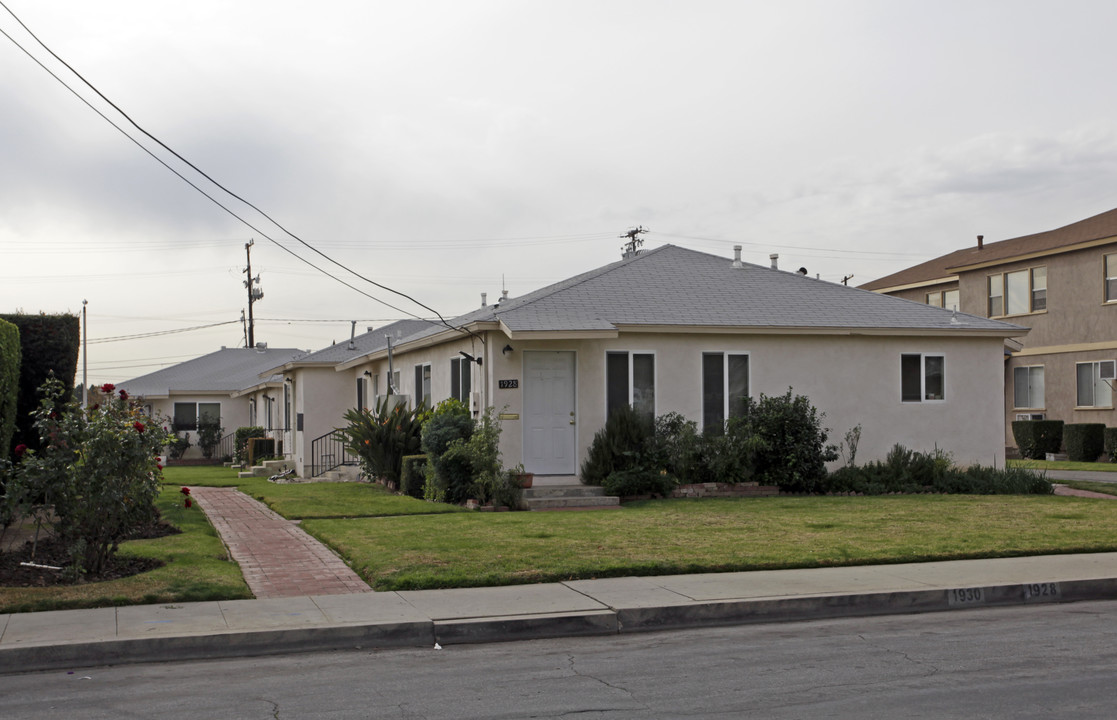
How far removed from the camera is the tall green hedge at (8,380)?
13.6 m

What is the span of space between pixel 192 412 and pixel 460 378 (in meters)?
27.1

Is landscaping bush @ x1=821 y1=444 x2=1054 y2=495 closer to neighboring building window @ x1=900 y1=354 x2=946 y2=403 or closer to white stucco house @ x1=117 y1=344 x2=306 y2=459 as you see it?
neighboring building window @ x1=900 y1=354 x2=946 y2=403

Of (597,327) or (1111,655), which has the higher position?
(597,327)

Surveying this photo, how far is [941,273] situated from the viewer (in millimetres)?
39281

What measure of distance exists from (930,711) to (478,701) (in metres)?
2.67

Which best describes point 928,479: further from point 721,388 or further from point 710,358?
point 710,358

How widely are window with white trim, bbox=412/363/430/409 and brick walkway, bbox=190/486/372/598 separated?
6073 millimetres

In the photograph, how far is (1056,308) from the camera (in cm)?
3247

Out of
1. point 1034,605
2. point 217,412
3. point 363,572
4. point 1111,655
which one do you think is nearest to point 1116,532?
point 1034,605

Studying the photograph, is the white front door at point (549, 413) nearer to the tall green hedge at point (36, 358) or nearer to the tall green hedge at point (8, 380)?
the tall green hedge at point (36, 358)

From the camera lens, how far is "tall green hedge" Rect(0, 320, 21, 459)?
44.5ft

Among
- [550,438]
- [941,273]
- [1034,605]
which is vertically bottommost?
[1034,605]

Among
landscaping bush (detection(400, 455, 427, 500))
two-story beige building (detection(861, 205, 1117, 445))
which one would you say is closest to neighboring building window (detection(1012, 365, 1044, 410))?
two-story beige building (detection(861, 205, 1117, 445))

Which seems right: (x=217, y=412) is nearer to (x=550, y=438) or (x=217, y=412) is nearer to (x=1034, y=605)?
(x=550, y=438)
